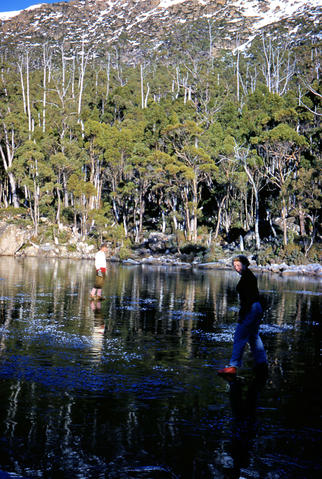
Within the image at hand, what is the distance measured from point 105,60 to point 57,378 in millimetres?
127069

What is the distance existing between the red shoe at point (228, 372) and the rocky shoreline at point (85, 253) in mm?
35303

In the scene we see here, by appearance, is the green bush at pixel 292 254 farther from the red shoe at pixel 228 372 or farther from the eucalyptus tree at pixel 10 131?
the red shoe at pixel 228 372

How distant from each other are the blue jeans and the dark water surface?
263 mm

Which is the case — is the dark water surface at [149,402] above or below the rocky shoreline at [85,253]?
below

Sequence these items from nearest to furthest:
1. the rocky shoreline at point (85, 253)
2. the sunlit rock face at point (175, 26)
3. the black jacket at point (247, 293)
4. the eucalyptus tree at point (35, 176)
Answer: the black jacket at point (247, 293), the rocky shoreline at point (85, 253), the eucalyptus tree at point (35, 176), the sunlit rock face at point (175, 26)

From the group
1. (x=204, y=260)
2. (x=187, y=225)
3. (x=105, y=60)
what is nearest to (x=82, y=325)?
(x=204, y=260)

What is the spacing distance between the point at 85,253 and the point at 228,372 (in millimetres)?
46724

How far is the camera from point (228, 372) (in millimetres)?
7438

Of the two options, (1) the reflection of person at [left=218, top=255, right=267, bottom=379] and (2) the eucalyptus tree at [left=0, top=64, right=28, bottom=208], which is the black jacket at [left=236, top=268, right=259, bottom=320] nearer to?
(1) the reflection of person at [left=218, top=255, right=267, bottom=379]

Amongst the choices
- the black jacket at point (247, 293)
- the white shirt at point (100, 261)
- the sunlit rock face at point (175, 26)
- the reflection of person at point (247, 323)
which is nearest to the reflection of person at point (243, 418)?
the reflection of person at point (247, 323)

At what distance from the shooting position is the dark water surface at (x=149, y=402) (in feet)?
14.3

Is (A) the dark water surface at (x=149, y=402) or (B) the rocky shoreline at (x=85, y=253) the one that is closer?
(A) the dark water surface at (x=149, y=402)

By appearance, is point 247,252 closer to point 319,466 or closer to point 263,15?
point 319,466

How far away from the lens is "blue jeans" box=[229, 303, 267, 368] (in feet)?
25.0
